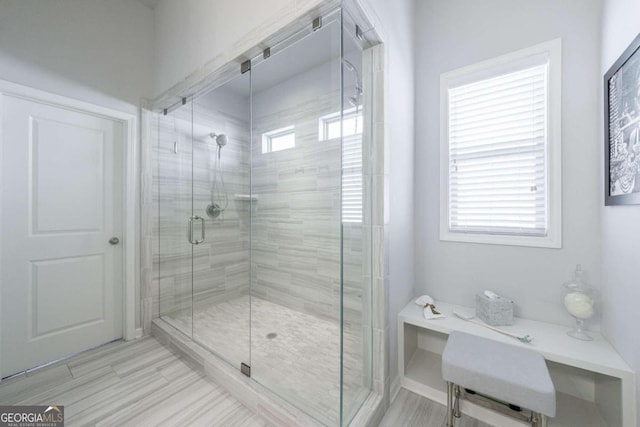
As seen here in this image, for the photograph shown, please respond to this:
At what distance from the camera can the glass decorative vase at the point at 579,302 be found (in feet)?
4.39

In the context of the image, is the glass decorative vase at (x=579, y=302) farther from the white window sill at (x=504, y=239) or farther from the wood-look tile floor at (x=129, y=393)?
the wood-look tile floor at (x=129, y=393)

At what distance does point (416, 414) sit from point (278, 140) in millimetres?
A: 2010

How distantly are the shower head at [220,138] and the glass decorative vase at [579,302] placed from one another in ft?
8.69

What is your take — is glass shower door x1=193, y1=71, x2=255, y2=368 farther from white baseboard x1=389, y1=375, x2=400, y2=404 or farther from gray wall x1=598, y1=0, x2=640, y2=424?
gray wall x1=598, y1=0, x2=640, y2=424

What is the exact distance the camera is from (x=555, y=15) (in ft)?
5.00

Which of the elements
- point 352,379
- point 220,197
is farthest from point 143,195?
point 352,379

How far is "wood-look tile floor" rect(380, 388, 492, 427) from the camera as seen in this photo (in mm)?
1357

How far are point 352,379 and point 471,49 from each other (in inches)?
91.3

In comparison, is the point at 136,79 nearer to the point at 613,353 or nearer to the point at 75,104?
the point at 75,104

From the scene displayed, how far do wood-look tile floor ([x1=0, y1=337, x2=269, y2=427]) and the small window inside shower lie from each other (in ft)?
5.70

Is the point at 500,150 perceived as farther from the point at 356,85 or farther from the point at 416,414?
the point at 416,414

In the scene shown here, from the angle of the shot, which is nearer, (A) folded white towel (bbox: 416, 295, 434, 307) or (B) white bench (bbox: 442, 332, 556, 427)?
(B) white bench (bbox: 442, 332, 556, 427)

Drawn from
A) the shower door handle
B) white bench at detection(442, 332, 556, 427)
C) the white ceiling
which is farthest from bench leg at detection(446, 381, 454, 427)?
the white ceiling

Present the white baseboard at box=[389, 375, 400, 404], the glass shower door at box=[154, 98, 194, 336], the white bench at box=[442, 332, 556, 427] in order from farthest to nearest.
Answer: the glass shower door at box=[154, 98, 194, 336], the white baseboard at box=[389, 375, 400, 404], the white bench at box=[442, 332, 556, 427]
